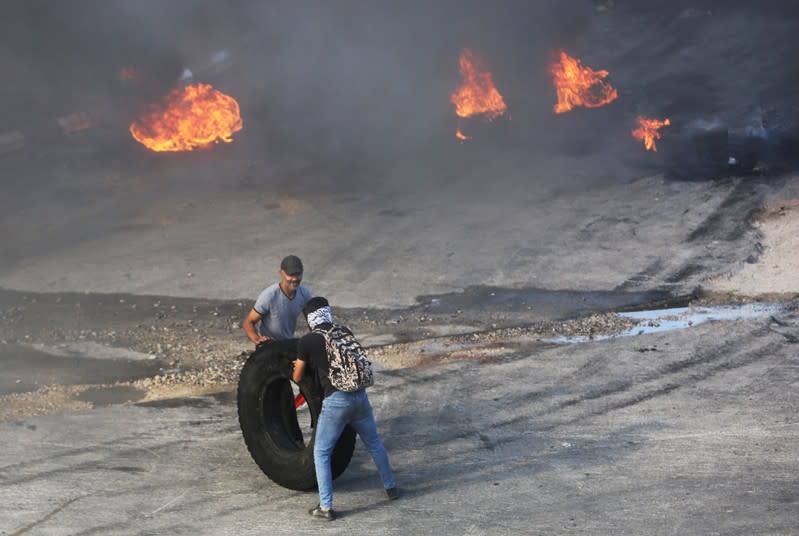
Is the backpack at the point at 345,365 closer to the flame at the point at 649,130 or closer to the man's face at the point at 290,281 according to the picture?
the man's face at the point at 290,281

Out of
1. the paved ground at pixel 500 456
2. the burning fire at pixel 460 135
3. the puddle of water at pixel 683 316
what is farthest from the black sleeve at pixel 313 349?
the burning fire at pixel 460 135

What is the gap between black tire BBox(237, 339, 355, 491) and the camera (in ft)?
24.7

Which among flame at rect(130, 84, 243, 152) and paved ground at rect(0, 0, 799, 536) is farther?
flame at rect(130, 84, 243, 152)

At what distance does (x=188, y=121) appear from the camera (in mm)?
21516

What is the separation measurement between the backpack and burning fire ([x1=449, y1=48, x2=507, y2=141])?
15137 mm

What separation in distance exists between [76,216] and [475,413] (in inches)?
414

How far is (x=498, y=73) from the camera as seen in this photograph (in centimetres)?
2405

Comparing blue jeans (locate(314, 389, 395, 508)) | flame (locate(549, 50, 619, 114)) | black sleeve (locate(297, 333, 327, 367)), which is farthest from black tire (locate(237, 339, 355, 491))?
flame (locate(549, 50, 619, 114))

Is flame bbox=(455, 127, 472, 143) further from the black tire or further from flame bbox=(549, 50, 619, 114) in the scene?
the black tire

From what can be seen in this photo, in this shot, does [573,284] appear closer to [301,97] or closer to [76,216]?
[76,216]

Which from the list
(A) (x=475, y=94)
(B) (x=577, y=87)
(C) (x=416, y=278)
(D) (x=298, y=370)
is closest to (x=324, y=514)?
(D) (x=298, y=370)

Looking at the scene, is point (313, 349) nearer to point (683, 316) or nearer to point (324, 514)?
point (324, 514)

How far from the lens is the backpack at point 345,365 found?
7.04 metres

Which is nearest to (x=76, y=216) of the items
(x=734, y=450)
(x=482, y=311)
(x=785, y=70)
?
(x=482, y=311)
